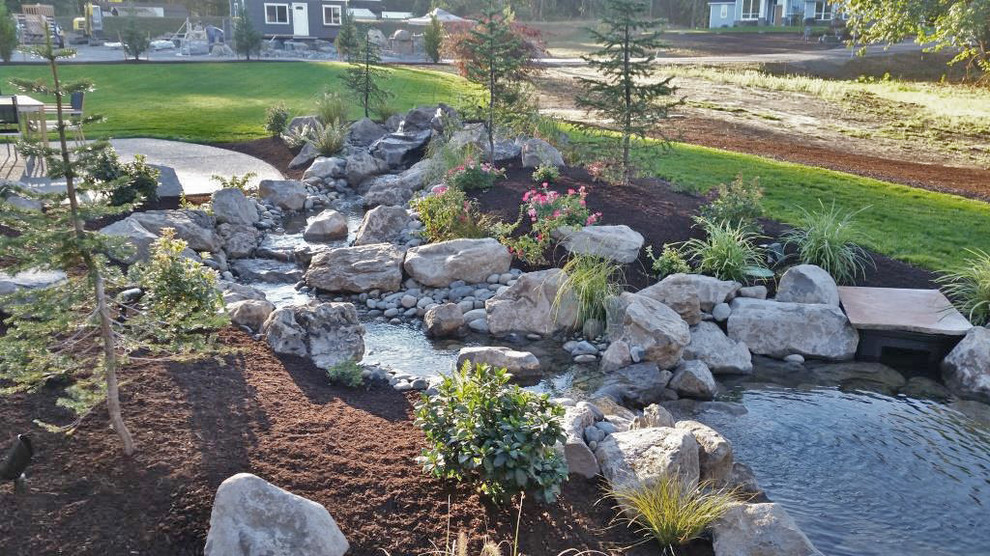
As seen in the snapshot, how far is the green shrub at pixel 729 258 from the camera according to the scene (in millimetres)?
8383

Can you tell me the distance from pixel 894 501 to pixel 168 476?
4.52 meters

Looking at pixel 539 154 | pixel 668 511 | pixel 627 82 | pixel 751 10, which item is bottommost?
pixel 668 511

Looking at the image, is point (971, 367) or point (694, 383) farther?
point (971, 367)

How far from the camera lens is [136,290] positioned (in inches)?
254

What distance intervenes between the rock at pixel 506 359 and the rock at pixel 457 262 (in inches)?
78.8

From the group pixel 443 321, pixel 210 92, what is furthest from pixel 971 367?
pixel 210 92

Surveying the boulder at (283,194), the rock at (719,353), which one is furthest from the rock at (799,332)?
the boulder at (283,194)

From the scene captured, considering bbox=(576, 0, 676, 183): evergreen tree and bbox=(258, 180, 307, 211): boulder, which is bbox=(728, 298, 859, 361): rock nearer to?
bbox=(576, 0, 676, 183): evergreen tree

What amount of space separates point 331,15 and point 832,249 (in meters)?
40.5

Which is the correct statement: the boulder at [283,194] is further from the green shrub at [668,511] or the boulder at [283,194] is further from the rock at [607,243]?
the green shrub at [668,511]

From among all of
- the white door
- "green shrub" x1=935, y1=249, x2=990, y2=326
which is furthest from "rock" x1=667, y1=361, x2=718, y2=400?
the white door

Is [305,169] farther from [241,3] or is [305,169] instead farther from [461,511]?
[241,3]

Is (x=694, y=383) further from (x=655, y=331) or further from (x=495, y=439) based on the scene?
(x=495, y=439)

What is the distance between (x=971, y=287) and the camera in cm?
795
